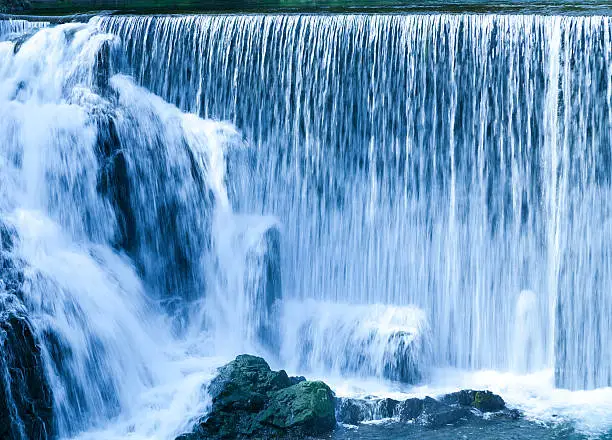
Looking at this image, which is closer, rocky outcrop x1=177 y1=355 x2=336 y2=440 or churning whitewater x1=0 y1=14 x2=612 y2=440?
rocky outcrop x1=177 y1=355 x2=336 y2=440

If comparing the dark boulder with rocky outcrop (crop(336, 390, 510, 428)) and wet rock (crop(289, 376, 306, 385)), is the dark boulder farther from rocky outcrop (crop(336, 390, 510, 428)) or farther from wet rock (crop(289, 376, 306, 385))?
rocky outcrop (crop(336, 390, 510, 428))

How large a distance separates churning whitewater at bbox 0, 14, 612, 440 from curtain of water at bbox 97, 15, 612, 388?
0.12 feet

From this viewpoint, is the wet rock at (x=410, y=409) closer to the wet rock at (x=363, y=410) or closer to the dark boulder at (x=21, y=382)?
the wet rock at (x=363, y=410)

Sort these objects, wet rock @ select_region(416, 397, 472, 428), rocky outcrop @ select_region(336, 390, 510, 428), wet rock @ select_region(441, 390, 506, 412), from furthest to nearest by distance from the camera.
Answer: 1. wet rock @ select_region(441, 390, 506, 412)
2. rocky outcrop @ select_region(336, 390, 510, 428)
3. wet rock @ select_region(416, 397, 472, 428)

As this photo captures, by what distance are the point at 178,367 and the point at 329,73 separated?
19.6ft

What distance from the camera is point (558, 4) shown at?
72.2ft

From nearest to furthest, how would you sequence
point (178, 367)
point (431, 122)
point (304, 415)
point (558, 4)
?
point (304, 415) < point (178, 367) < point (431, 122) < point (558, 4)

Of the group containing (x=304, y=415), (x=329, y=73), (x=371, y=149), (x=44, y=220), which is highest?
(x=329, y=73)

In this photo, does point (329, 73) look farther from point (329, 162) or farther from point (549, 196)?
point (549, 196)

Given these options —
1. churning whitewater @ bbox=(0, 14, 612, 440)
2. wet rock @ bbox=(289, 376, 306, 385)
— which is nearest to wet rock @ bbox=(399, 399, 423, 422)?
churning whitewater @ bbox=(0, 14, 612, 440)

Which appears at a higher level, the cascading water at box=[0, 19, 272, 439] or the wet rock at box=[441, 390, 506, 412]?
the cascading water at box=[0, 19, 272, 439]

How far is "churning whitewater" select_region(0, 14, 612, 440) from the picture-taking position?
18.8m

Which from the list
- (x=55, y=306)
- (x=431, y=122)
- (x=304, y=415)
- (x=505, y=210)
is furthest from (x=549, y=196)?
(x=55, y=306)

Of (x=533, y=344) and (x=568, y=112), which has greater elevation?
(x=568, y=112)
